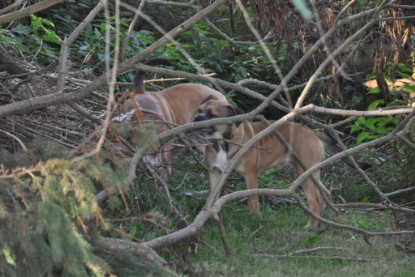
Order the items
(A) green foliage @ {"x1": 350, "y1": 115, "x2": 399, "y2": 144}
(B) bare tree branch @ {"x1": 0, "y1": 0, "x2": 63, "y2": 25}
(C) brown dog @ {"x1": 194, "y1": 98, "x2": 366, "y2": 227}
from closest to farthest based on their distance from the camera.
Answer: (B) bare tree branch @ {"x1": 0, "y1": 0, "x2": 63, "y2": 25}, (C) brown dog @ {"x1": 194, "y1": 98, "x2": 366, "y2": 227}, (A) green foliage @ {"x1": 350, "y1": 115, "x2": 399, "y2": 144}

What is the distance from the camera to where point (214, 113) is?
32.0ft

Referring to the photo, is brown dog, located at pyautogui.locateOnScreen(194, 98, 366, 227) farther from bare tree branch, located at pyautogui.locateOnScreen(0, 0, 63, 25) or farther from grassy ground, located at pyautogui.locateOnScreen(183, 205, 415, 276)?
bare tree branch, located at pyautogui.locateOnScreen(0, 0, 63, 25)

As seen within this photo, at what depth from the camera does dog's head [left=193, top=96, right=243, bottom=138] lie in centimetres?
966

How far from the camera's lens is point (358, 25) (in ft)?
28.1

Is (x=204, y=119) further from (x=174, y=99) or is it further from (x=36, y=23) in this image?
(x=36, y=23)

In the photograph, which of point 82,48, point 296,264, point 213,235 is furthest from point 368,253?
point 82,48

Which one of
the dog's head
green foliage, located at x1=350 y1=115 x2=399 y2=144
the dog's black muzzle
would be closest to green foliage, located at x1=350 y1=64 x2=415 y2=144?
green foliage, located at x1=350 y1=115 x2=399 y2=144

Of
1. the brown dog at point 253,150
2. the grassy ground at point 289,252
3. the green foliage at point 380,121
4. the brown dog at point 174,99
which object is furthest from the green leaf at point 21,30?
the green foliage at point 380,121

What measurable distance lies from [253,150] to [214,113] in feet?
2.85

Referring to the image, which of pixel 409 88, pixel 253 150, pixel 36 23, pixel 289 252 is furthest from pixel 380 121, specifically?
pixel 36 23

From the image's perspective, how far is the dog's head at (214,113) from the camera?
966 centimetres

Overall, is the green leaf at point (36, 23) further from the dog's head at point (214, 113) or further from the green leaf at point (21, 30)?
the dog's head at point (214, 113)

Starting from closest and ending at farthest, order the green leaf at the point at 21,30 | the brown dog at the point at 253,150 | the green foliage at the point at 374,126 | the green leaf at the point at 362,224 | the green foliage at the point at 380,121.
→ the green leaf at the point at 362,224
the brown dog at the point at 253,150
the green leaf at the point at 21,30
the green foliage at the point at 380,121
the green foliage at the point at 374,126

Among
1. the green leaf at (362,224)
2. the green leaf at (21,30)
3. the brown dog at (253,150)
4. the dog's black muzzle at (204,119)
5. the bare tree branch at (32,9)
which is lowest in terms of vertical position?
the green leaf at (362,224)
